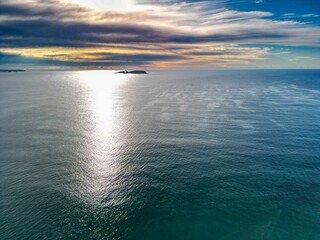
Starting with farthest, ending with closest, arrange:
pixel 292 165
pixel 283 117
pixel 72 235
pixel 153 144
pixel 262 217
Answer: pixel 283 117 → pixel 153 144 → pixel 292 165 → pixel 262 217 → pixel 72 235

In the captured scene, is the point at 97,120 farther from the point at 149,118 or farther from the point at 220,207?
the point at 220,207

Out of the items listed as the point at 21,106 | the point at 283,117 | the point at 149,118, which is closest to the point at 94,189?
the point at 149,118

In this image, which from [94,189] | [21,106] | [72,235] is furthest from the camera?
[21,106]

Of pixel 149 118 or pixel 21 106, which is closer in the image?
pixel 149 118

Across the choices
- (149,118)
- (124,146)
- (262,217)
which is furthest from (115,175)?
(149,118)

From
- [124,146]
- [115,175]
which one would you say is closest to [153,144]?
[124,146]

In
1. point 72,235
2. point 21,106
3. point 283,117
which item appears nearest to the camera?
point 72,235

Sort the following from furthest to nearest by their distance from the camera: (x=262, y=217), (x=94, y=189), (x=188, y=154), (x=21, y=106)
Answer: (x=21, y=106)
(x=188, y=154)
(x=94, y=189)
(x=262, y=217)

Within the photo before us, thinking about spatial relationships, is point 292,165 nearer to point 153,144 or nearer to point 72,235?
point 153,144

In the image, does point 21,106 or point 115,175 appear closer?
point 115,175
